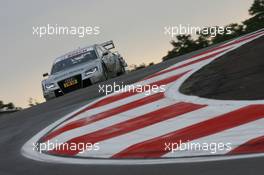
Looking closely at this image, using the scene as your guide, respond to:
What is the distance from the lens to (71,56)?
56.5 ft

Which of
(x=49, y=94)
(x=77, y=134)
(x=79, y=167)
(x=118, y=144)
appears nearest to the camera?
(x=79, y=167)

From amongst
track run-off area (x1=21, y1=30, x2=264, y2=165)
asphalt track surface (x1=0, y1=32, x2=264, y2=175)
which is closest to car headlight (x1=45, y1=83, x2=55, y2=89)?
asphalt track surface (x1=0, y1=32, x2=264, y2=175)

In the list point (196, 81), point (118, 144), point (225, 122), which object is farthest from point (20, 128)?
point (225, 122)

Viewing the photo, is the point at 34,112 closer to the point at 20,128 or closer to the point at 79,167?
the point at 20,128

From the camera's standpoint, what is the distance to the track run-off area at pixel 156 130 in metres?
5.27

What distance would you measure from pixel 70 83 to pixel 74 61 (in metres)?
1.41

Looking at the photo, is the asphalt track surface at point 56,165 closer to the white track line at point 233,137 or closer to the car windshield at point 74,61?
the white track line at point 233,137

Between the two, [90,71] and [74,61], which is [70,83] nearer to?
[90,71]

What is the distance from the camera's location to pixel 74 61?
16.9 m

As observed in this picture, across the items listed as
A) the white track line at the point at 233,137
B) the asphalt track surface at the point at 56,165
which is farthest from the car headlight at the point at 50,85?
the white track line at the point at 233,137

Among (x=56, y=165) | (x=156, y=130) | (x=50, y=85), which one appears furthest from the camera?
(x=50, y=85)

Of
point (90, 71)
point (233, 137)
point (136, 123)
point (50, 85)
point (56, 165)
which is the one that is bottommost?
point (50, 85)

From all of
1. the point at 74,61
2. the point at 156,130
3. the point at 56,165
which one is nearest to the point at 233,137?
the point at 156,130

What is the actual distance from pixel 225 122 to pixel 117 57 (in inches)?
499
